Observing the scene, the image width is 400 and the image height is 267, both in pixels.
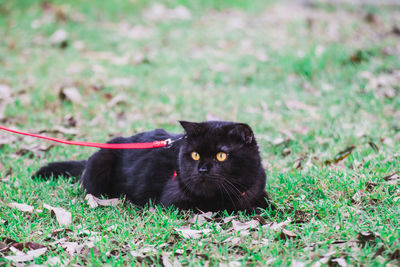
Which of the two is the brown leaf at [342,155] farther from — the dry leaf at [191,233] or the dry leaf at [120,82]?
the dry leaf at [120,82]

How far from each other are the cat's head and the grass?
0.78 feet

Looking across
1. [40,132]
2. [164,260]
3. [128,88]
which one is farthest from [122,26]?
[164,260]

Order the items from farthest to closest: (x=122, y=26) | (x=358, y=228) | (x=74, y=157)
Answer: (x=122, y=26)
(x=74, y=157)
(x=358, y=228)

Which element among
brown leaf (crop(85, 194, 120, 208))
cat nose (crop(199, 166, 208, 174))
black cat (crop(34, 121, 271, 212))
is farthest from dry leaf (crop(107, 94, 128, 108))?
cat nose (crop(199, 166, 208, 174))

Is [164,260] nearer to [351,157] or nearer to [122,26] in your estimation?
[351,157]

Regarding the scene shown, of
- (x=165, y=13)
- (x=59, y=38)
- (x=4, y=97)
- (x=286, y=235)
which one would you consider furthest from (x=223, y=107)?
(x=165, y=13)

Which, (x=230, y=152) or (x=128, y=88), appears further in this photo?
(x=128, y=88)

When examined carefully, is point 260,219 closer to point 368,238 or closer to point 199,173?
point 199,173

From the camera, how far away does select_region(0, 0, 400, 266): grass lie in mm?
2660

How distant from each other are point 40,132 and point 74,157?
0.81 metres

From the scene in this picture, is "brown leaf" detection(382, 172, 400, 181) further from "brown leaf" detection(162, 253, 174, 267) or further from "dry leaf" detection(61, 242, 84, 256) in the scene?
"dry leaf" detection(61, 242, 84, 256)

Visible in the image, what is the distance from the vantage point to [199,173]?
9.55ft

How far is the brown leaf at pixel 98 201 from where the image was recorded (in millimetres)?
3286

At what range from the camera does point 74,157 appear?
14.5 ft
